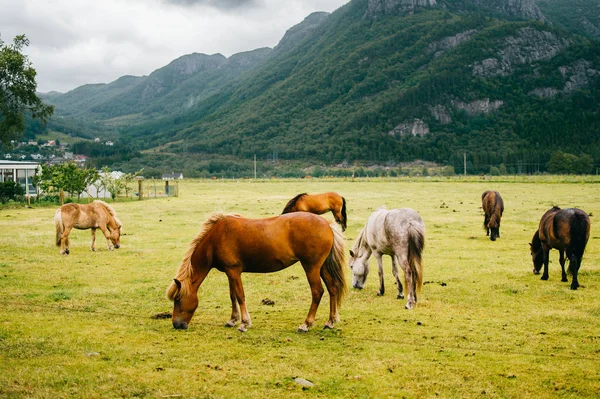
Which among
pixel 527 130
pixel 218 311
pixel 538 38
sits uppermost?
pixel 538 38

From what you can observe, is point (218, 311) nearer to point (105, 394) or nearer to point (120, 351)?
point (120, 351)

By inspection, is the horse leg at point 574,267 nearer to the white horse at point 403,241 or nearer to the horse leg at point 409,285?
the white horse at point 403,241

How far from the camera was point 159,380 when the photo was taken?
19.6ft

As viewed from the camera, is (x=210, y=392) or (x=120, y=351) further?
(x=120, y=351)

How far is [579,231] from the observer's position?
10.7m

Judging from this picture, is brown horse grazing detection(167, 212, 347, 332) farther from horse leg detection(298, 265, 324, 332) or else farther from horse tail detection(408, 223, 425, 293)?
horse tail detection(408, 223, 425, 293)

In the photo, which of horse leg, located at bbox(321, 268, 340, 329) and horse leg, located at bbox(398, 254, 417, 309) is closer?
horse leg, located at bbox(321, 268, 340, 329)

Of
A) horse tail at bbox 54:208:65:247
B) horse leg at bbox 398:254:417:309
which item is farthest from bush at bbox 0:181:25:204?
horse leg at bbox 398:254:417:309

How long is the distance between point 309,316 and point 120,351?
2.99m

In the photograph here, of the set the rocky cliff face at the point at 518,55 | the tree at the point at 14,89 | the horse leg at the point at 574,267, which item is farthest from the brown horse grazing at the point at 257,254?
the rocky cliff face at the point at 518,55

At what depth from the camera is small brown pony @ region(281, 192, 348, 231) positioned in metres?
19.3

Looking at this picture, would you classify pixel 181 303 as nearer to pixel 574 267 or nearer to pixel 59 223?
pixel 574 267

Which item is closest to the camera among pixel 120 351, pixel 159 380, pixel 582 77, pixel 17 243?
pixel 159 380

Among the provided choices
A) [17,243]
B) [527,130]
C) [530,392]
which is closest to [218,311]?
[530,392]
